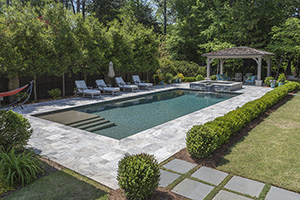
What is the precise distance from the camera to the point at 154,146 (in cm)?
607

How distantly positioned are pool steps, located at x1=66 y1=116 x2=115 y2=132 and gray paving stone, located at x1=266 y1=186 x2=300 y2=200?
6160 mm

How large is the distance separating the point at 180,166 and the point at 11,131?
3750mm

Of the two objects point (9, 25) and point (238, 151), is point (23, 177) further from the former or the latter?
point (9, 25)

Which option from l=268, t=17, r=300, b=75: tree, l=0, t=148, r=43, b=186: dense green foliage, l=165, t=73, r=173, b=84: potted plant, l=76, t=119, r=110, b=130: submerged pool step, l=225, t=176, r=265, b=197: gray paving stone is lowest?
l=225, t=176, r=265, b=197: gray paving stone

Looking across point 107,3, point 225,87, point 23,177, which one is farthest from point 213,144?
point 107,3

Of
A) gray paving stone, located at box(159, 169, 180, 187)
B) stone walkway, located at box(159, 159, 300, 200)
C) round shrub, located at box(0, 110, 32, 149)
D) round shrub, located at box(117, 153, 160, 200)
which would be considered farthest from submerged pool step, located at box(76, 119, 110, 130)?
round shrub, located at box(117, 153, 160, 200)

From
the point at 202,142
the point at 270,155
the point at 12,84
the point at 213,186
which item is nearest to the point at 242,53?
the point at 270,155

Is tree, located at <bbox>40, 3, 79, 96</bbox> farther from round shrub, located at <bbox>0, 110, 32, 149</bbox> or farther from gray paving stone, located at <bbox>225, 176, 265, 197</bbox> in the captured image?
Result: gray paving stone, located at <bbox>225, 176, 265, 197</bbox>

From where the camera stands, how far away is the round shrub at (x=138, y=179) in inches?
139

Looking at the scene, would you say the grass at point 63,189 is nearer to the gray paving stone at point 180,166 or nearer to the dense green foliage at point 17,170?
the dense green foliage at point 17,170

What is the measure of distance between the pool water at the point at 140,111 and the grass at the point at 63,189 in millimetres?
3401

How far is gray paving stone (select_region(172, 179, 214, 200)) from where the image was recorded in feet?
12.5

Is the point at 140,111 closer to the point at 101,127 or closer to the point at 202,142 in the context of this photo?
the point at 101,127

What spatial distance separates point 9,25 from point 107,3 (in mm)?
20999
